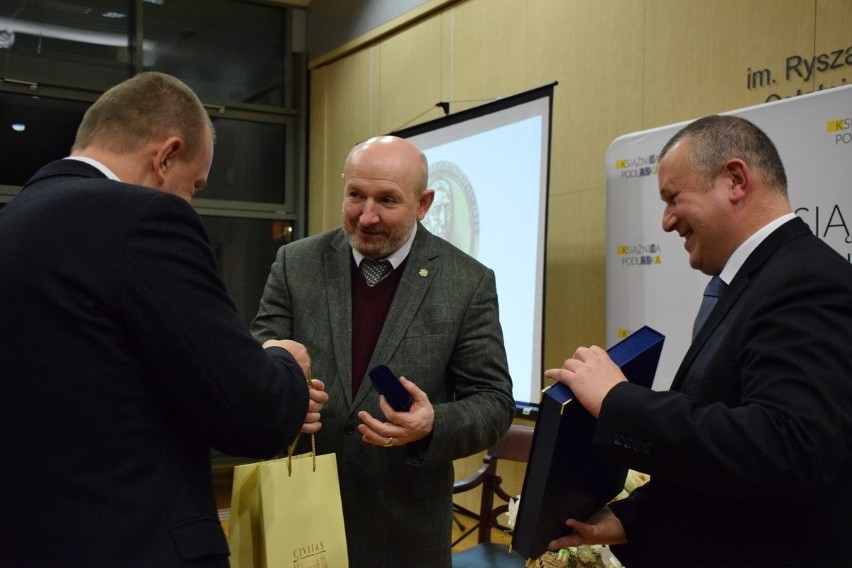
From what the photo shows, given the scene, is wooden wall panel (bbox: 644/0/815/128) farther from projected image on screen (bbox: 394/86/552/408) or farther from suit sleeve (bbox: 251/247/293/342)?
suit sleeve (bbox: 251/247/293/342)

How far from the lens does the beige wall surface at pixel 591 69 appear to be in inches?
129

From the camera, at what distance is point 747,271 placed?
4.26ft

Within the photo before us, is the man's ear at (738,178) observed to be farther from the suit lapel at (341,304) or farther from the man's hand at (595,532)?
the suit lapel at (341,304)

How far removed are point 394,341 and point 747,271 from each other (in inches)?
35.0

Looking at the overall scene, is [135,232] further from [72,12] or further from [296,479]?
[72,12]

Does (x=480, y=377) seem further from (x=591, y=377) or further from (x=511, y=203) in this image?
(x=511, y=203)

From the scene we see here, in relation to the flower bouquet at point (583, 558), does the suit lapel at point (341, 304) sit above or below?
above

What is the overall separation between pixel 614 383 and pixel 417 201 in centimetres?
96

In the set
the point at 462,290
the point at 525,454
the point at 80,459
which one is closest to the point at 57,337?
the point at 80,459

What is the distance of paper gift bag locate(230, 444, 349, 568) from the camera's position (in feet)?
5.16

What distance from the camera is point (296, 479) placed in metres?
1.62

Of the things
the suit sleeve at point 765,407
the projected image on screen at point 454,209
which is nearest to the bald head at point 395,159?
the suit sleeve at point 765,407

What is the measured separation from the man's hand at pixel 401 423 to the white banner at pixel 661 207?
1.70m

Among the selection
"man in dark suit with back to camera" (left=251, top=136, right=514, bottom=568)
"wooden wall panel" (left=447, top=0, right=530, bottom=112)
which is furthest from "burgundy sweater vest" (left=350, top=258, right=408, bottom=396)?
"wooden wall panel" (left=447, top=0, right=530, bottom=112)
